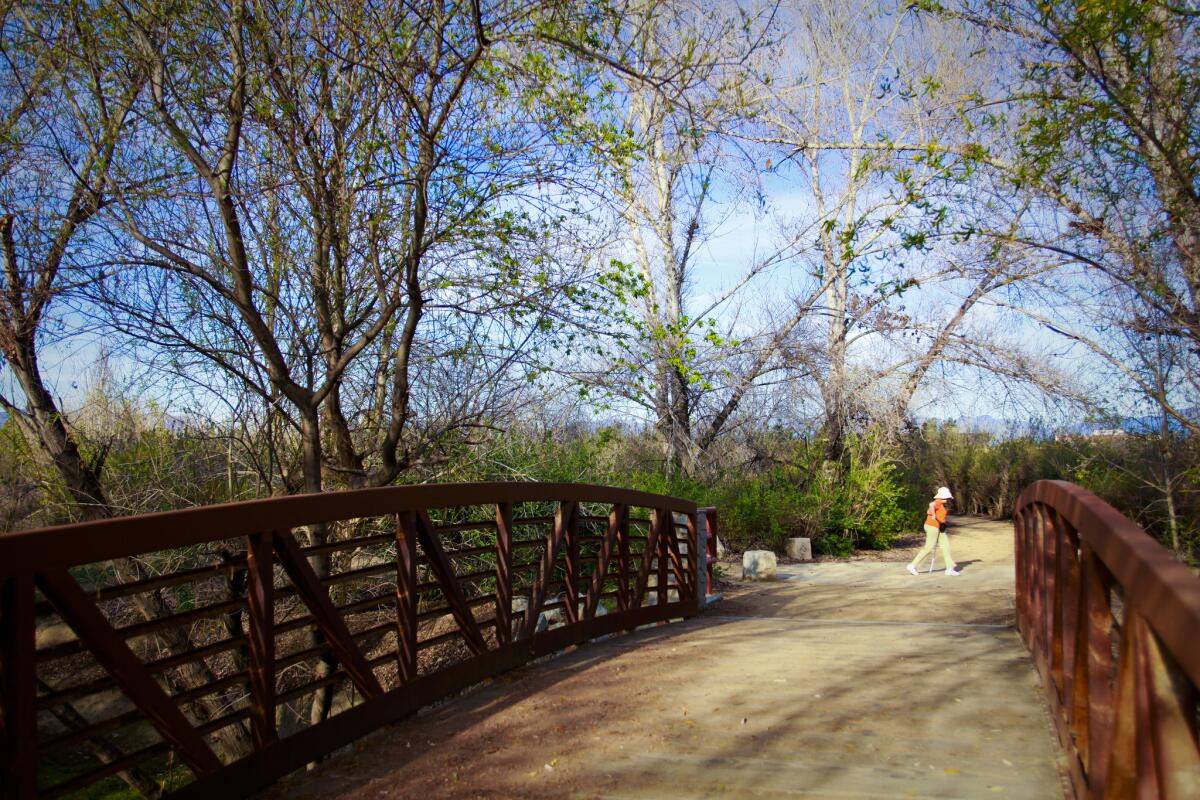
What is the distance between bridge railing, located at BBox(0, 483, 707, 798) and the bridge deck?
279 millimetres

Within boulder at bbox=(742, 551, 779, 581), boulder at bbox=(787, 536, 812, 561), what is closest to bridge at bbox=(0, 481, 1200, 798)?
boulder at bbox=(742, 551, 779, 581)

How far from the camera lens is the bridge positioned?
8.91ft

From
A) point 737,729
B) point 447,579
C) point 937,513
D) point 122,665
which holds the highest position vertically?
point 937,513

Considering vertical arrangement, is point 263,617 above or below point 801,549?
above

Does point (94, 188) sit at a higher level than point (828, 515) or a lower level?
higher

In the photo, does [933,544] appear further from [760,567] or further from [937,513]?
[760,567]

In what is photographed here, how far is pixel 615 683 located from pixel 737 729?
125 centimetres

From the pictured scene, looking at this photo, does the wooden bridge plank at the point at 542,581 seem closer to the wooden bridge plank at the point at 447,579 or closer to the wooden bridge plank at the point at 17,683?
the wooden bridge plank at the point at 447,579

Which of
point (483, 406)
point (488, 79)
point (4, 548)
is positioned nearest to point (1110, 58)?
point (488, 79)

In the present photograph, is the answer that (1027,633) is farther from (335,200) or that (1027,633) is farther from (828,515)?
(828,515)

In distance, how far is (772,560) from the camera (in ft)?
50.6

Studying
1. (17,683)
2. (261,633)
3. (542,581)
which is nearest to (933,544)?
(542,581)

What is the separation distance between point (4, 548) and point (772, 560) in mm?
13743

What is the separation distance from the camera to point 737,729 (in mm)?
4371
